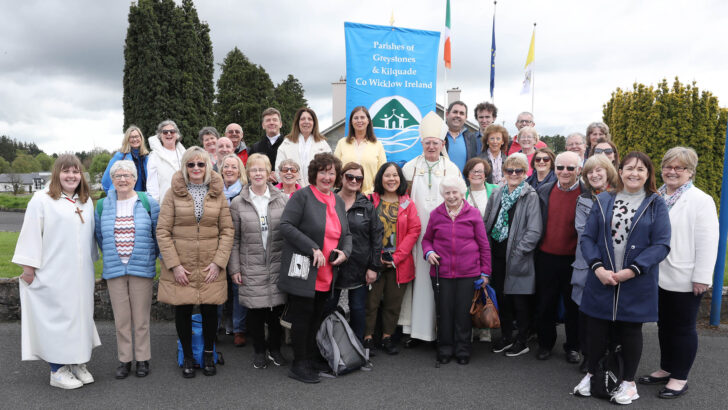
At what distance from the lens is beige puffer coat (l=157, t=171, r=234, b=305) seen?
3895 millimetres

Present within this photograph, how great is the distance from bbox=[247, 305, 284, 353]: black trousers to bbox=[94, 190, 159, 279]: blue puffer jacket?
3.38 ft

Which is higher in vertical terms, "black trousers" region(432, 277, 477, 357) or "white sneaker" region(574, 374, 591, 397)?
"black trousers" region(432, 277, 477, 357)

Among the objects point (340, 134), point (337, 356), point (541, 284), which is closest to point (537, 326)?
point (541, 284)

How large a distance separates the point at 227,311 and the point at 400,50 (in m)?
3.94

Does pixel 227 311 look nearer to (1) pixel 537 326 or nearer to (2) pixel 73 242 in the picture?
(2) pixel 73 242

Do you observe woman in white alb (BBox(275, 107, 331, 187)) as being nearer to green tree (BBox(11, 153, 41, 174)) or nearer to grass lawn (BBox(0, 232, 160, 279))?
grass lawn (BBox(0, 232, 160, 279))

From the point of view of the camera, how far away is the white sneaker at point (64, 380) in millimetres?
3857

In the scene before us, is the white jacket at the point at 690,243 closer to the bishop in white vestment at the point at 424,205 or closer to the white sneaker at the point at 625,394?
the white sneaker at the point at 625,394

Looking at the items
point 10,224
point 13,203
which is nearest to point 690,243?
point 10,224

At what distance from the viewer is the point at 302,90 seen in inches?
1475

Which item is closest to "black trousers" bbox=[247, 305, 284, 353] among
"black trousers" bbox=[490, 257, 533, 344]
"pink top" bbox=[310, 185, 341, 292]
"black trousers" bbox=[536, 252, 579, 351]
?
"pink top" bbox=[310, 185, 341, 292]

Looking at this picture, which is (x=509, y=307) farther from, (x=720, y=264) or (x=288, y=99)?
(x=288, y=99)

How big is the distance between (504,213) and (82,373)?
4.16 metres

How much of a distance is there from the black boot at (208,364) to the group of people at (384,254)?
0.05 metres
